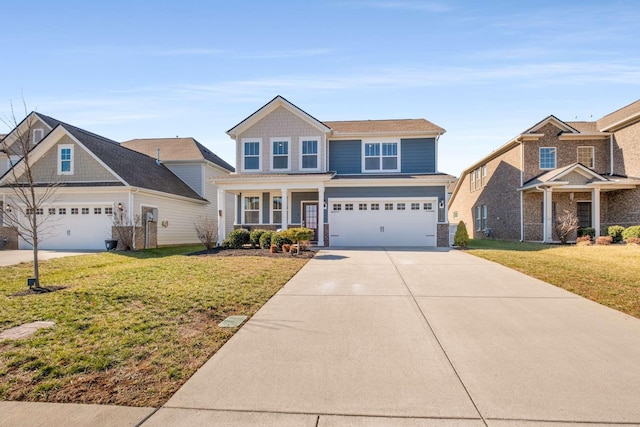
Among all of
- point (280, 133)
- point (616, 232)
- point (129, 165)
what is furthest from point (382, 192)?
point (129, 165)

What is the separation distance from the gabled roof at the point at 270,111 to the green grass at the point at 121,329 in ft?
36.4

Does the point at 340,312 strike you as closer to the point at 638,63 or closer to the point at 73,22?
the point at 73,22

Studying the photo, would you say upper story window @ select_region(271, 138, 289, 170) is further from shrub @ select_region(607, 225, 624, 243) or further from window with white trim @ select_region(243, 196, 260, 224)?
shrub @ select_region(607, 225, 624, 243)

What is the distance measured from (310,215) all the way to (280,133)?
4.71m

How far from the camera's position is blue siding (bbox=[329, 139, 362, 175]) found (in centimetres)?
1956

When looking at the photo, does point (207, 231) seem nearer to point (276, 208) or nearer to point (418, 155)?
point (276, 208)

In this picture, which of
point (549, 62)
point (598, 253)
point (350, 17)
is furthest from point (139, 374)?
point (598, 253)

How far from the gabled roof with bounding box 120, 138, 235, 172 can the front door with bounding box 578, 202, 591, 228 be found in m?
23.6

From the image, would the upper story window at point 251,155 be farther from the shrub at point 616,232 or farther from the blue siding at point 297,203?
the shrub at point 616,232

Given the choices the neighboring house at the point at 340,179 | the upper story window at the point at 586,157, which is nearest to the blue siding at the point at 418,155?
the neighboring house at the point at 340,179

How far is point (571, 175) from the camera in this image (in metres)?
19.7

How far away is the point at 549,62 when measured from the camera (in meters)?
11.8

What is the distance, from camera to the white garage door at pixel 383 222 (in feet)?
58.5

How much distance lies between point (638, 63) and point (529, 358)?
12.5 meters
